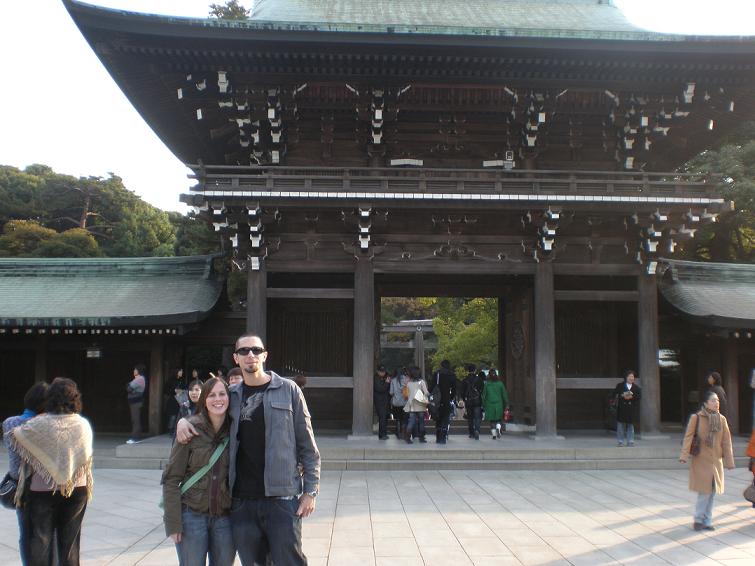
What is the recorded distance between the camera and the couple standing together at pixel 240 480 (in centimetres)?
394

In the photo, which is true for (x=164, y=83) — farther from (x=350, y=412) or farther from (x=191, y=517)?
(x=191, y=517)

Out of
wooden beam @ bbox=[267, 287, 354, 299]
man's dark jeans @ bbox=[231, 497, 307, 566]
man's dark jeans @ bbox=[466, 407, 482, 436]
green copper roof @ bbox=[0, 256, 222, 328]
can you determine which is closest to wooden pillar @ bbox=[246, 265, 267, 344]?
wooden beam @ bbox=[267, 287, 354, 299]

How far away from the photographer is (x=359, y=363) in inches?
538

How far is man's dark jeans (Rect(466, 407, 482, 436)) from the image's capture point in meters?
14.3

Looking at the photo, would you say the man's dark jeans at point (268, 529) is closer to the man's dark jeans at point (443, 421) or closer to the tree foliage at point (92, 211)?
the man's dark jeans at point (443, 421)

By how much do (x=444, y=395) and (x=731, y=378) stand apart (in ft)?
23.6

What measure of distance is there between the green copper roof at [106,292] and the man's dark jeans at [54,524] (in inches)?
370

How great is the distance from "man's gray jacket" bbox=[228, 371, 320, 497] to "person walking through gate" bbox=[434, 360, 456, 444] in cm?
955

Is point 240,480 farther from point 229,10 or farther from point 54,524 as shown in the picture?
point 229,10

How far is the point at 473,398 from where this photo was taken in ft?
46.5

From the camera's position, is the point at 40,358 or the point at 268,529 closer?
the point at 268,529

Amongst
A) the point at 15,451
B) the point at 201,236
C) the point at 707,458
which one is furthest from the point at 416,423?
the point at 201,236

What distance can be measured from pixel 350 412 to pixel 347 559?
9.39 m

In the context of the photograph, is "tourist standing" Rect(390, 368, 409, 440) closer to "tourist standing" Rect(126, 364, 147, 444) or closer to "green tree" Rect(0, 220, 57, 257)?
"tourist standing" Rect(126, 364, 147, 444)
